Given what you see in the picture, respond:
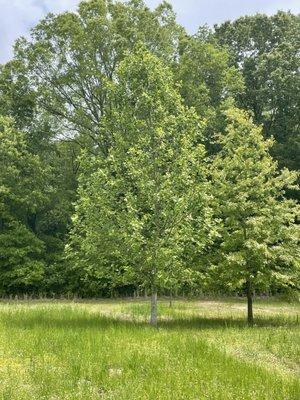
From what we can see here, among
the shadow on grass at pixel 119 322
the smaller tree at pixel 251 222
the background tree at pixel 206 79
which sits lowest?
the shadow on grass at pixel 119 322

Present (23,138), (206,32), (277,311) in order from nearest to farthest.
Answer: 1. (277,311)
2. (23,138)
3. (206,32)

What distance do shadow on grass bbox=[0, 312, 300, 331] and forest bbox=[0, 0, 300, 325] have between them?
1.44 meters

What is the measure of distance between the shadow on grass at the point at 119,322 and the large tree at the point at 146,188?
1.54 meters

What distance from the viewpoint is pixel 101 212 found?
19.6m

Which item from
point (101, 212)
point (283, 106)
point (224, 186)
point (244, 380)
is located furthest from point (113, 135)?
point (283, 106)

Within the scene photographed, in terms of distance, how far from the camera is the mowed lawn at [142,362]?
935cm

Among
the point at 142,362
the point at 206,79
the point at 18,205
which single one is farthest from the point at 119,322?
the point at 206,79

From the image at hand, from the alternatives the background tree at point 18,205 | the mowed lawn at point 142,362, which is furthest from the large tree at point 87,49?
the mowed lawn at point 142,362

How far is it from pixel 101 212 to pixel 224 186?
18.6 feet

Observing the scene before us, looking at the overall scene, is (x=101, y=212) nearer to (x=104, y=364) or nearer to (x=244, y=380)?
(x=104, y=364)

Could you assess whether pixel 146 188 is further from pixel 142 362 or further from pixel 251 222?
pixel 142 362

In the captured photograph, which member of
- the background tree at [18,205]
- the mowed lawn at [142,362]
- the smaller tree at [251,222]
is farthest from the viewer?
the background tree at [18,205]

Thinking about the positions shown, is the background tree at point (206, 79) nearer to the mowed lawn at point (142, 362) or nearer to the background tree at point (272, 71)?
the background tree at point (272, 71)

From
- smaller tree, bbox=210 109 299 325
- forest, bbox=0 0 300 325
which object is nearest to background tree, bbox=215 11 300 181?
forest, bbox=0 0 300 325
